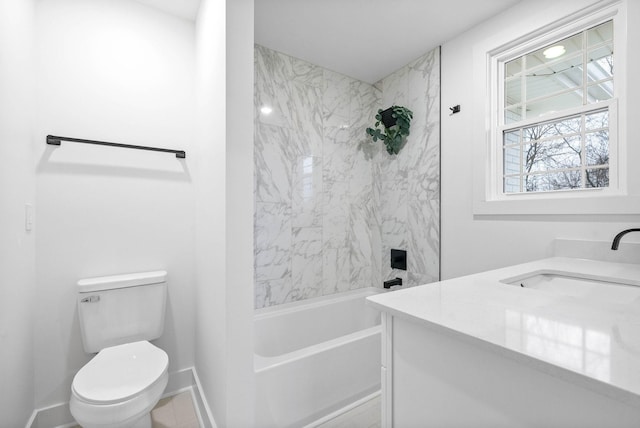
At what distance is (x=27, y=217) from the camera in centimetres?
146

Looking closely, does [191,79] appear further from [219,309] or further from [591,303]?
[591,303]

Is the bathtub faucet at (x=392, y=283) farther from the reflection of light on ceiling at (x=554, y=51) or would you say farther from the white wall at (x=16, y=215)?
the white wall at (x=16, y=215)

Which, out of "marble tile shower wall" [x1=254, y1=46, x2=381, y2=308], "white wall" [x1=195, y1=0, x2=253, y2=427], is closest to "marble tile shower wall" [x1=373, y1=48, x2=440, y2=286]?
"marble tile shower wall" [x1=254, y1=46, x2=381, y2=308]

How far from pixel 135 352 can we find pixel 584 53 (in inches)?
122

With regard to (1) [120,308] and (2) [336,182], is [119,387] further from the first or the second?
(2) [336,182]

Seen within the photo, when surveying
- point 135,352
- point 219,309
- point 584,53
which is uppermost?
point 584,53

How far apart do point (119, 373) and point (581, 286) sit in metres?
2.12

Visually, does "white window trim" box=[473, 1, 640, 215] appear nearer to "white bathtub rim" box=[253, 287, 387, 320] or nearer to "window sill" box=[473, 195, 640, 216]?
"window sill" box=[473, 195, 640, 216]

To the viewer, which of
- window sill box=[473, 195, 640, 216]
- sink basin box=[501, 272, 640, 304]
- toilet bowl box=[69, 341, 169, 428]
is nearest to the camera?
sink basin box=[501, 272, 640, 304]

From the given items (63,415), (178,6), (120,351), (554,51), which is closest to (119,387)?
(120,351)

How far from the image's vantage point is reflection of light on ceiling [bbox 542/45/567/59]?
1777 mm

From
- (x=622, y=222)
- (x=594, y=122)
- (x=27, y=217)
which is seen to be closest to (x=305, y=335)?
(x=27, y=217)

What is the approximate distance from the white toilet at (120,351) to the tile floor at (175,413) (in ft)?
0.68

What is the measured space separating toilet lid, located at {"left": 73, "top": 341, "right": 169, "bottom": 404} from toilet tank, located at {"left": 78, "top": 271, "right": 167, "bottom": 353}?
11cm
